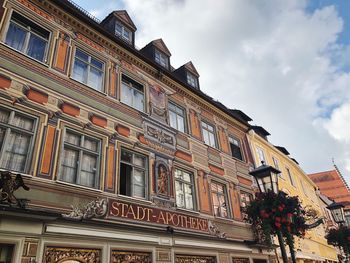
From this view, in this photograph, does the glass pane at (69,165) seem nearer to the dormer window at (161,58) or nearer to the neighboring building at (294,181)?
the dormer window at (161,58)

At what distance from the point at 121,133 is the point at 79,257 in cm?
425

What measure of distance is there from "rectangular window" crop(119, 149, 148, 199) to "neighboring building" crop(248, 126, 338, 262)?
982 centimetres

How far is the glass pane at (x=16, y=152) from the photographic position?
7414mm

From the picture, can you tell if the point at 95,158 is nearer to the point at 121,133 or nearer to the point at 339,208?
the point at 121,133

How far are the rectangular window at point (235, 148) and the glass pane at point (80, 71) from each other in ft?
30.8

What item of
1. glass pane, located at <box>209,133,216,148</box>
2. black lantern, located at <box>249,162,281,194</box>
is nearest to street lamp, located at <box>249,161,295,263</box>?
black lantern, located at <box>249,162,281,194</box>

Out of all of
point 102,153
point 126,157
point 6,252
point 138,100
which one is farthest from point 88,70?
point 6,252

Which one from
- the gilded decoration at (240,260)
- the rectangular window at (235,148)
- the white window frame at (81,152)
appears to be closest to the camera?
the white window frame at (81,152)

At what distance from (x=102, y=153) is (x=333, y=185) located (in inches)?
2114

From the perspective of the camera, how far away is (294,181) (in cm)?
2498

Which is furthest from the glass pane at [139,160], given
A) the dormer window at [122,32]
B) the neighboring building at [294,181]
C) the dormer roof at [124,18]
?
the neighboring building at [294,181]

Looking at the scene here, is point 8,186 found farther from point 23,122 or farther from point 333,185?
point 333,185

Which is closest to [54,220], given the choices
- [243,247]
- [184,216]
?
[184,216]

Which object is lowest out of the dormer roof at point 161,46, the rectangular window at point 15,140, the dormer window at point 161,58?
the rectangular window at point 15,140
